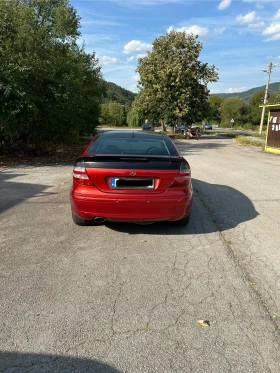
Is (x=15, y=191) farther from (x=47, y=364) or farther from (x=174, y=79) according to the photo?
(x=174, y=79)

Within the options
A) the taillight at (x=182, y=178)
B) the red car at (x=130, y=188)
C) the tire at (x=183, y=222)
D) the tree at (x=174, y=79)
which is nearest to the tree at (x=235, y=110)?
the tree at (x=174, y=79)

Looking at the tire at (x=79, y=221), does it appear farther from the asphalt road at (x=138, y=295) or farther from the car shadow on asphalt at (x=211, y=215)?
the car shadow on asphalt at (x=211, y=215)

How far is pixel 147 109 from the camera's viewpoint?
36.6m

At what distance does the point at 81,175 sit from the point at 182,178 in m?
1.39

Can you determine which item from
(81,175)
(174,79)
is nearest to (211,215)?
(81,175)

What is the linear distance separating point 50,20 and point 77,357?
17.9 metres

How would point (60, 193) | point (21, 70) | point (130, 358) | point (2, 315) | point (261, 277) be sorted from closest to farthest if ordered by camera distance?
1. point (130, 358)
2. point (2, 315)
3. point (261, 277)
4. point (60, 193)
5. point (21, 70)

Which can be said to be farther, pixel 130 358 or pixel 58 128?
pixel 58 128

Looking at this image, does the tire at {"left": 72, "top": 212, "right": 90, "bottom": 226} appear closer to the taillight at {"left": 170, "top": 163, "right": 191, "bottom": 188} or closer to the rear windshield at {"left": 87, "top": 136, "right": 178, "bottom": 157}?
the rear windshield at {"left": 87, "top": 136, "right": 178, "bottom": 157}

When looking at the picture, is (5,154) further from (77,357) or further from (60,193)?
(77,357)

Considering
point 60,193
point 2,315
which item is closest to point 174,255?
point 2,315

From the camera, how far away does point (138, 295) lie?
116 inches

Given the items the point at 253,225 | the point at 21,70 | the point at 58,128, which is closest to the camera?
the point at 253,225

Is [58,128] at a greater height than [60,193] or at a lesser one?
greater
